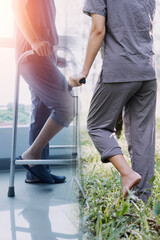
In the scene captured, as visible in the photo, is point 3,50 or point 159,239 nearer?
point 159,239

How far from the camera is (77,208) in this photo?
153 centimetres

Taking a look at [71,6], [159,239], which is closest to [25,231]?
[159,239]

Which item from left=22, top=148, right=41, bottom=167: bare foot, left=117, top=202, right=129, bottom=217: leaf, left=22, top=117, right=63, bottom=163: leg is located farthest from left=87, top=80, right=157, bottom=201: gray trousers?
left=22, top=148, right=41, bottom=167: bare foot

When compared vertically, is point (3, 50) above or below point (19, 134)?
above

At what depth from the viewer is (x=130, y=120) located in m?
1.50

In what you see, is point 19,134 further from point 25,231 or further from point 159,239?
point 159,239

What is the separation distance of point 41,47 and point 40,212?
831 millimetres

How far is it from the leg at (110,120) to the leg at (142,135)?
99 millimetres

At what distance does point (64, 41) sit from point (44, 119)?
444 mm

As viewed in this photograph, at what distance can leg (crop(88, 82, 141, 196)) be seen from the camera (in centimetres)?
134

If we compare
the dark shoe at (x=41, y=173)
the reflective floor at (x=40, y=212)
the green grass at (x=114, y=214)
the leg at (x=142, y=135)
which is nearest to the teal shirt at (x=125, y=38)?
the leg at (x=142, y=135)

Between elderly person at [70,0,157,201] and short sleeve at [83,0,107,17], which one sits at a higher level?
short sleeve at [83,0,107,17]

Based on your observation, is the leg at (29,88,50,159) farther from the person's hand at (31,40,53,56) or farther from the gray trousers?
the gray trousers

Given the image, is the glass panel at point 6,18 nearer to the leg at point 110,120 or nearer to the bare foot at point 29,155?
the bare foot at point 29,155
